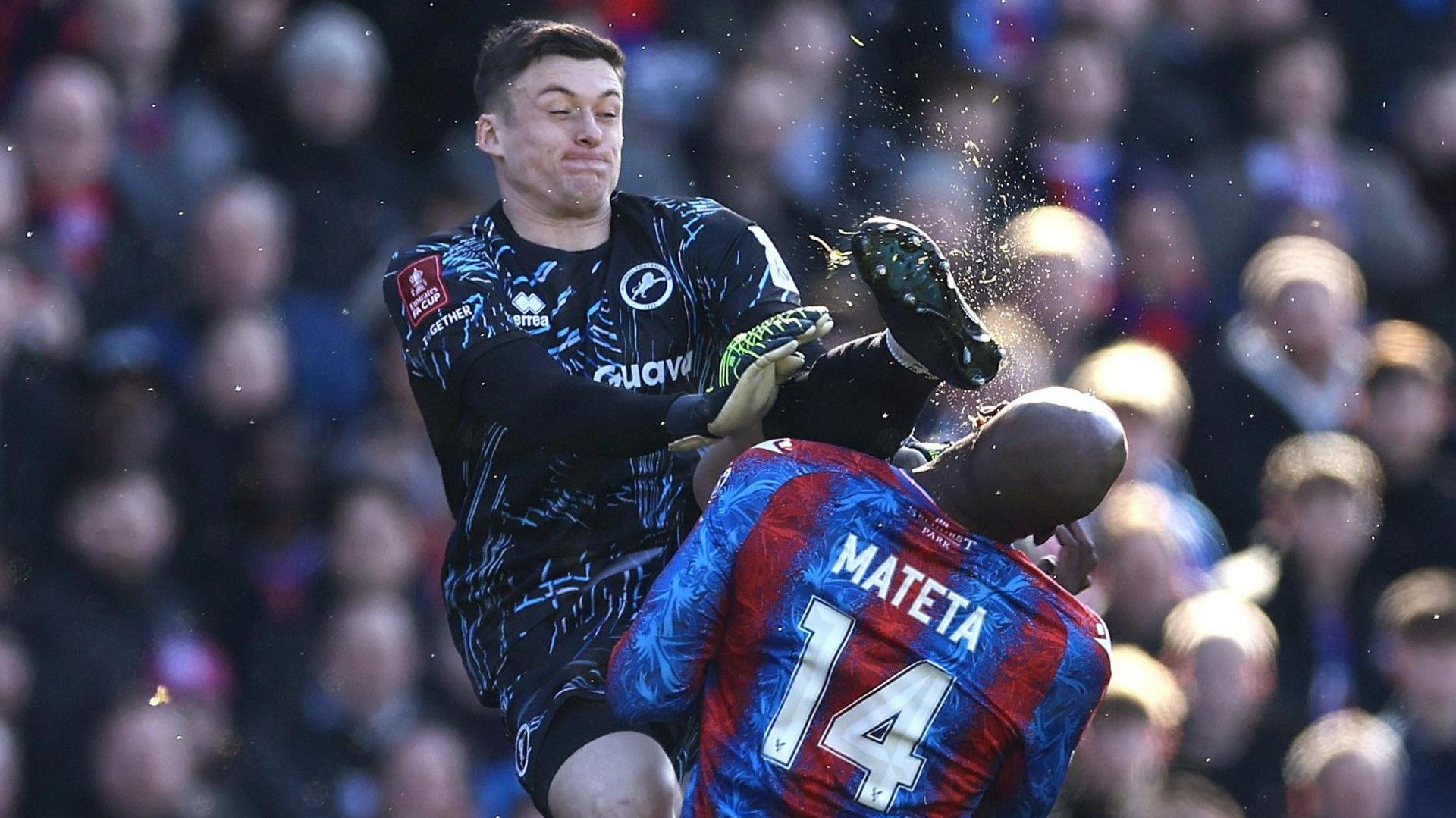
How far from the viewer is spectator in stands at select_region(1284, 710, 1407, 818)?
25.4 ft

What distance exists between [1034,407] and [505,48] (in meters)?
1.78

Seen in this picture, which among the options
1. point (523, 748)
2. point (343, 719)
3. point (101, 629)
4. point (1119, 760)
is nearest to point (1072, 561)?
point (523, 748)

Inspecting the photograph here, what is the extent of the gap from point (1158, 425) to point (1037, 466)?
14.7 feet

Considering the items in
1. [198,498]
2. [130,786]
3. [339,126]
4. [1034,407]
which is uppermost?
[1034,407]

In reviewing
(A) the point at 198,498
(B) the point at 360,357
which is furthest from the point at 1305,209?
(A) the point at 198,498

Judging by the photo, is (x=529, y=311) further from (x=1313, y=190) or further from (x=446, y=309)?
(x=1313, y=190)

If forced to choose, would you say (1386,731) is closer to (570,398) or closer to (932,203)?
(932,203)

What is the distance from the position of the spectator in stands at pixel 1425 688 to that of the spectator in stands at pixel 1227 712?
17.7 inches

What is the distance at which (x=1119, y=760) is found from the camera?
7.48 meters

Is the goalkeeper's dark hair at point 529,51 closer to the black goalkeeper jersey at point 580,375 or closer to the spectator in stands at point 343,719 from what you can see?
the black goalkeeper jersey at point 580,375

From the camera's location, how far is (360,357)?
8.39 m

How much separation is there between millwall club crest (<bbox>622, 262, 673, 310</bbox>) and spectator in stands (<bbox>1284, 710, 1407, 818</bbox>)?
3851 millimetres

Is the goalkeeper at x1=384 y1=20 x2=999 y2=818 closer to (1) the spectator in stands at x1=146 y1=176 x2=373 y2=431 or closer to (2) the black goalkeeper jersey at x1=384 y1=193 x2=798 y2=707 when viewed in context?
(2) the black goalkeeper jersey at x1=384 y1=193 x2=798 y2=707

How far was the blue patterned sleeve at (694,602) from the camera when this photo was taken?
418 cm
